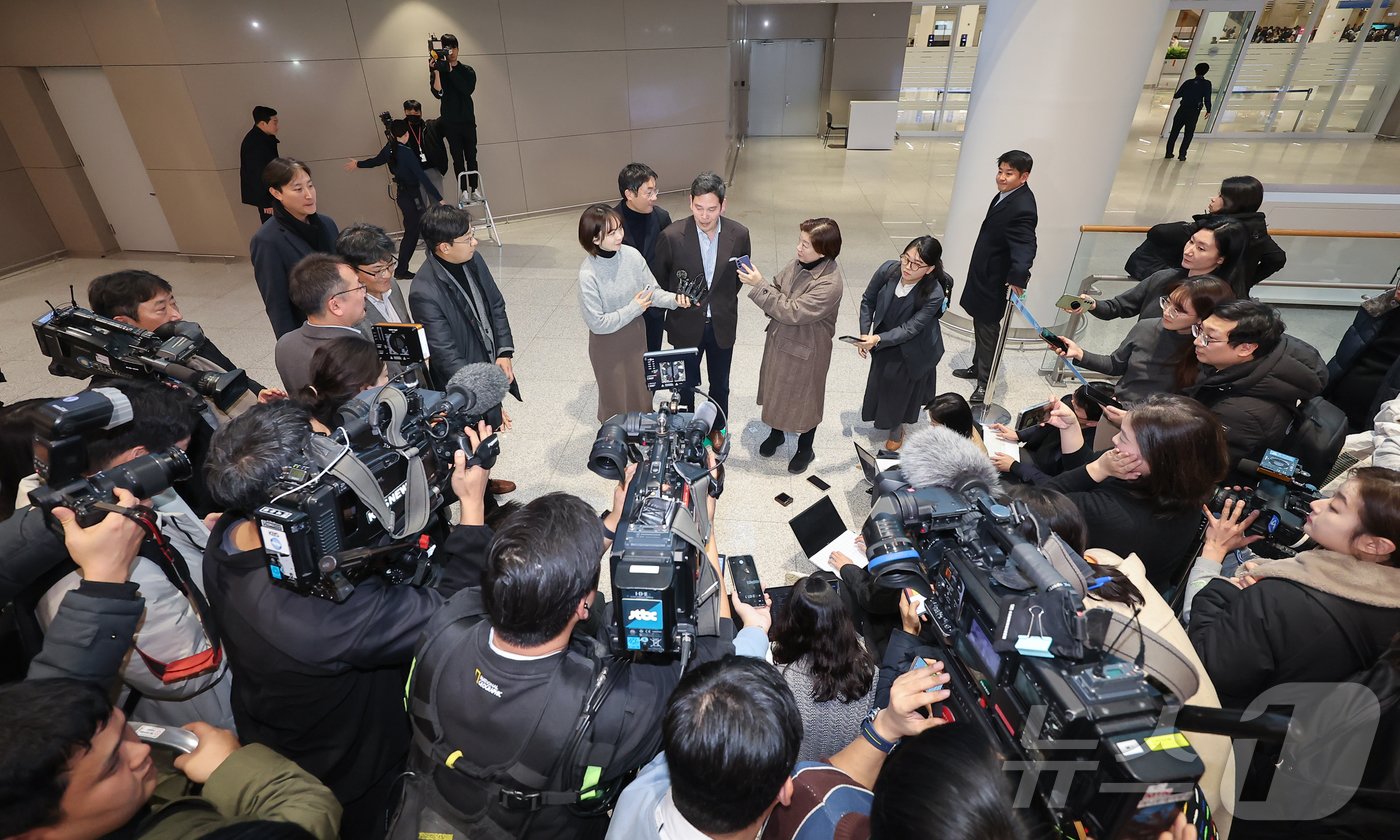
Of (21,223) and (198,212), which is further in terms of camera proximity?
(198,212)

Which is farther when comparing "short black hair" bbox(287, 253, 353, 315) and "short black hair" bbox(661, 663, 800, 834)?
"short black hair" bbox(287, 253, 353, 315)

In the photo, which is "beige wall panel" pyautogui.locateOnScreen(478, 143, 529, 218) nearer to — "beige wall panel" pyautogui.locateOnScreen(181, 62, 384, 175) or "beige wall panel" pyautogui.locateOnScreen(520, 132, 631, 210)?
"beige wall panel" pyautogui.locateOnScreen(520, 132, 631, 210)

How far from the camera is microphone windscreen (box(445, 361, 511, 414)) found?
2.13 meters

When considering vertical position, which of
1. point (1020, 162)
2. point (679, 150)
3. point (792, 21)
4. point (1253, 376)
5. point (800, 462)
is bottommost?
point (800, 462)

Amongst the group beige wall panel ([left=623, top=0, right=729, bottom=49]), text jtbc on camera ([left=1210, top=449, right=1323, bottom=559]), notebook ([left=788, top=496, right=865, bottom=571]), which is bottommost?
notebook ([left=788, top=496, right=865, bottom=571])

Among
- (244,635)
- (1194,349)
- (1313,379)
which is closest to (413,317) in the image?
(244,635)

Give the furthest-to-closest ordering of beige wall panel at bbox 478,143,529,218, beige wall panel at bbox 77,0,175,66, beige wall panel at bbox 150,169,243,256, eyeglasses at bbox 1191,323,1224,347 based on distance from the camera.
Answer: beige wall panel at bbox 478,143,529,218 < beige wall panel at bbox 150,169,243,256 < beige wall panel at bbox 77,0,175,66 < eyeglasses at bbox 1191,323,1224,347

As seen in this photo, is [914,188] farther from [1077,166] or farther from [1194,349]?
[1194,349]

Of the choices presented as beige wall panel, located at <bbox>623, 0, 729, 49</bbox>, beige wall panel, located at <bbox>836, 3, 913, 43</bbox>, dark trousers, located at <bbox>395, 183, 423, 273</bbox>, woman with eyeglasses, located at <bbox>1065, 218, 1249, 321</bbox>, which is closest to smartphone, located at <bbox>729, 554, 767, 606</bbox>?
woman with eyeglasses, located at <bbox>1065, 218, 1249, 321</bbox>

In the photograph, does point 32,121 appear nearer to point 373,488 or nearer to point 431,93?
point 431,93

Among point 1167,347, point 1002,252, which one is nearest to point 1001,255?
point 1002,252

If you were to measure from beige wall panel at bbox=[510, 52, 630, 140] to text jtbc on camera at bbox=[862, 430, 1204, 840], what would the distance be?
8785 mm

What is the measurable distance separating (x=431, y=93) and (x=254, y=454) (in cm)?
779

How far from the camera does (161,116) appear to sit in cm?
672
